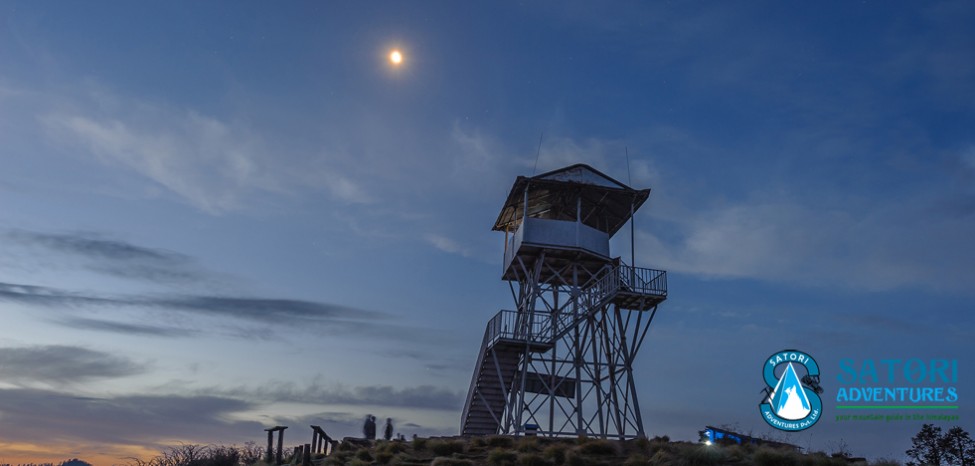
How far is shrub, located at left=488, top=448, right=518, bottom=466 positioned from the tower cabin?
626 inches

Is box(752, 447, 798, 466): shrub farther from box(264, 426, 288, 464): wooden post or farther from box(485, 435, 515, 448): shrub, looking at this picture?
box(264, 426, 288, 464): wooden post

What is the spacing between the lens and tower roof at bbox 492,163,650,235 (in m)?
41.6

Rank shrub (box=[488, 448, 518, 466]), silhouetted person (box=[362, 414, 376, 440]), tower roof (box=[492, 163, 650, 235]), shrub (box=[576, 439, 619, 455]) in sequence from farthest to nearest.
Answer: tower roof (box=[492, 163, 650, 235])
silhouetted person (box=[362, 414, 376, 440])
shrub (box=[576, 439, 619, 455])
shrub (box=[488, 448, 518, 466])

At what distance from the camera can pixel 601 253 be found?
136 feet

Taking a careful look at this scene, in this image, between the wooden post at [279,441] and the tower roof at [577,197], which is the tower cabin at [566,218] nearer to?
the tower roof at [577,197]

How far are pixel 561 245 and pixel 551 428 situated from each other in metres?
8.78

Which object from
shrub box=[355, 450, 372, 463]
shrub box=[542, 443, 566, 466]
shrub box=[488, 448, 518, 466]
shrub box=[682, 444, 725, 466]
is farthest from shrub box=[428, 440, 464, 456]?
shrub box=[682, 444, 725, 466]

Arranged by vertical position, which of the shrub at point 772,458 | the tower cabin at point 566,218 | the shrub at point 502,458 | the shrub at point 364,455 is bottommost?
the shrub at point 364,455

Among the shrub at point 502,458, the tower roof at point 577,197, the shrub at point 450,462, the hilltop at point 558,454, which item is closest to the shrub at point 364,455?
the hilltop at point 558,454

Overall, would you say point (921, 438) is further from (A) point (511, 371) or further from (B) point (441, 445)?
(B) point (441, 445)

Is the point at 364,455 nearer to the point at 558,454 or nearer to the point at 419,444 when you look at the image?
the point at 419,444

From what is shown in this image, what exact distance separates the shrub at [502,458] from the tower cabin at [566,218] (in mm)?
15909
